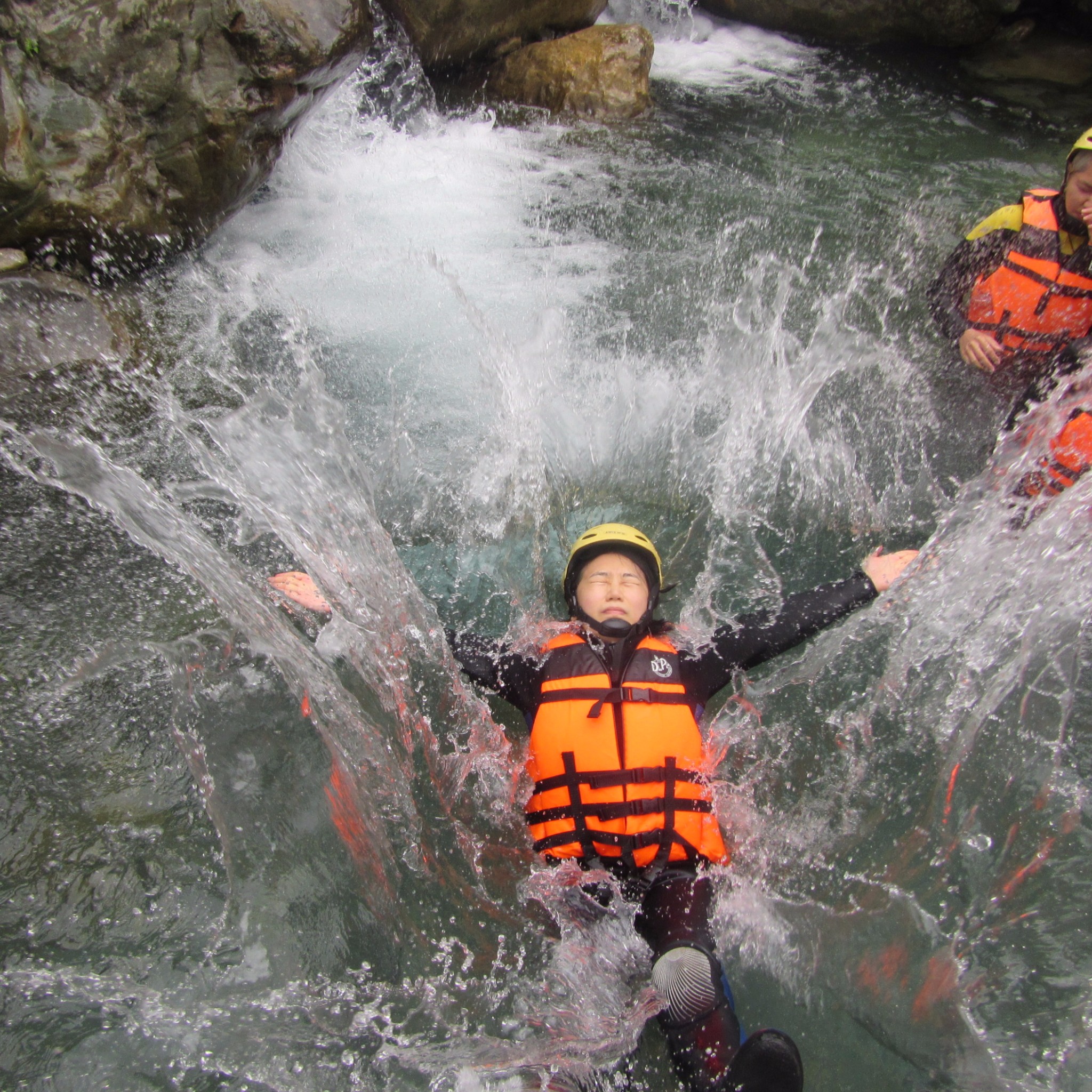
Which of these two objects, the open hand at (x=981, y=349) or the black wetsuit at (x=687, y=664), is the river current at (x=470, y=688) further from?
the open hand at (x=981, y=349)

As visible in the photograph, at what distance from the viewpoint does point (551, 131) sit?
312 inches

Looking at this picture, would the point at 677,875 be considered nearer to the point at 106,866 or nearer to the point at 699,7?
the point at 106,866

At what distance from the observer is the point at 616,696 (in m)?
2.95

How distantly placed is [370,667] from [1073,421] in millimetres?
3372

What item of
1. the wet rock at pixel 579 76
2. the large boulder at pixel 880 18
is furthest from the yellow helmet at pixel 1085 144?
the large boulder at pixel 880 18

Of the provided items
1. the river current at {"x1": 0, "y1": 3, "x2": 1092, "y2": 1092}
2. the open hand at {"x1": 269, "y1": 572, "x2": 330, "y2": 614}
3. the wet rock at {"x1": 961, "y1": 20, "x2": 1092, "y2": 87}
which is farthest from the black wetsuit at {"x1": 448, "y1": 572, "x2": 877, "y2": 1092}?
the wet rock at {"x1": 961, "y1": 20, "x2": 1092, "y2": 87}

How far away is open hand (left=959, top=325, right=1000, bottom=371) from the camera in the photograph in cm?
410

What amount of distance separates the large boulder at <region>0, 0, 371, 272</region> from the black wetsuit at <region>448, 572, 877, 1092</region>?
349 cm

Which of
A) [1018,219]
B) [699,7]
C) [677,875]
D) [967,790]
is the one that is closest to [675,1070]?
[677,875]

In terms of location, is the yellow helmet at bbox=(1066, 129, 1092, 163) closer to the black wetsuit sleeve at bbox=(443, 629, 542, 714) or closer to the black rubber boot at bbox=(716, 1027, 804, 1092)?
the black wetsuit sleeve at bbox=(443, 629, 542, 714)

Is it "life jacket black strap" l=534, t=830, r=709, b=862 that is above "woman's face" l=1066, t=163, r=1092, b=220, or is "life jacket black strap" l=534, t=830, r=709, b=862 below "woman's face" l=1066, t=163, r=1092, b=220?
below

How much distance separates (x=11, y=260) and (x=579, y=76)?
5904mm

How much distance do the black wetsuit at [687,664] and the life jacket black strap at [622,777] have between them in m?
0.28

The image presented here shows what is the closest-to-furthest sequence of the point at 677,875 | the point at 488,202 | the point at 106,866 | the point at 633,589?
the point at 106,866, the point at 677,875, the point at 633,589, the point at 488,202
